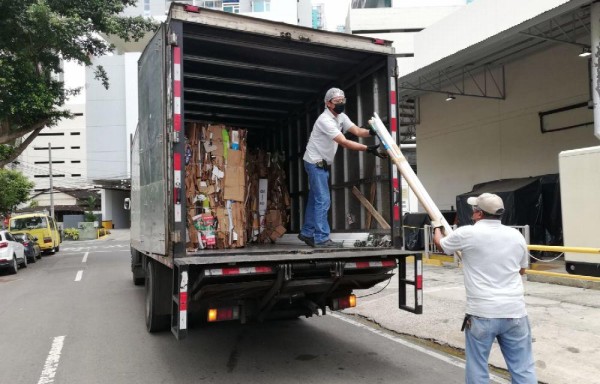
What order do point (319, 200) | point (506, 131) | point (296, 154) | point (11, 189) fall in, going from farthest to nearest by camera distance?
1. point (11, 189)
2. point (506, 131)
3. point (296, 154)
4. point (319, 200)

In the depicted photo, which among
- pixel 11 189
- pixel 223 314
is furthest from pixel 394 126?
pixel 11 189

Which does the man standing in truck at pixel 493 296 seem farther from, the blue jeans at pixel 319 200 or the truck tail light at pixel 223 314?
the blue jeans at pixel 319 200

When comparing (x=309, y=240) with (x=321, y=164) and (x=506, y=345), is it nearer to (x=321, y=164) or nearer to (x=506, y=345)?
(x=321, y=164)

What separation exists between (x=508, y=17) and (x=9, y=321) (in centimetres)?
1260

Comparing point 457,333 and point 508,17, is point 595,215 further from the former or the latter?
point 508,17

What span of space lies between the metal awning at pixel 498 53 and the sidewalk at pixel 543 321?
6.33m

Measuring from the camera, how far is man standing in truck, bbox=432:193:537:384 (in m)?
3.43

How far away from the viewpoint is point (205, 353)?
227 inches

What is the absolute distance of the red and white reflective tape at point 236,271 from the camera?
434cm

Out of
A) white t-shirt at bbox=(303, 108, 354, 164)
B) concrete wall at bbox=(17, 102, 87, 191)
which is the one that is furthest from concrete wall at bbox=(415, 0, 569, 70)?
concrete wall at bbox=(17, 102, 87, 191)

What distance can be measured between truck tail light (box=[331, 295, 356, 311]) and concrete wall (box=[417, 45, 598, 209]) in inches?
491

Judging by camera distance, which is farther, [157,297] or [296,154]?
[296,154]

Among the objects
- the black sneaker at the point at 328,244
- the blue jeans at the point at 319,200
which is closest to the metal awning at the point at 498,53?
the blue jeans at the point at 319,200

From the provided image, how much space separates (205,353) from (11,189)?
3388 centimetres
